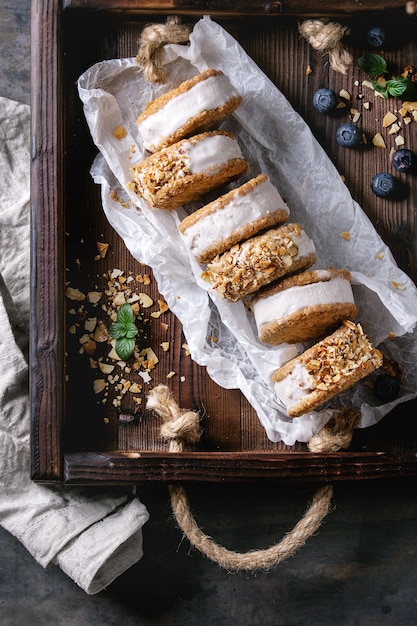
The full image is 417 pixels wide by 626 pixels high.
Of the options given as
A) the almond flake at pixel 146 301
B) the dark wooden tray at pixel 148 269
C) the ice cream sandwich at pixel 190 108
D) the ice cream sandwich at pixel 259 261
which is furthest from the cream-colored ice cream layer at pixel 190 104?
the almond flake at pixel 146 301

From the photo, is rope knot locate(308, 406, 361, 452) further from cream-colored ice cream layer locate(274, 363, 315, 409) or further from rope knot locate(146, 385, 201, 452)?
rope knot locate(146, 385, 201, 452)

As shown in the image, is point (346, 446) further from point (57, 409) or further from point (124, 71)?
point (124, 71)

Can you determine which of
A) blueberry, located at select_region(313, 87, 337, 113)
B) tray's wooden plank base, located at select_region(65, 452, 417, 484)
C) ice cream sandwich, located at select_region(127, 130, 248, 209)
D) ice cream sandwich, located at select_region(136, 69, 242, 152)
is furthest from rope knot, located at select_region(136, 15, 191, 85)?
tray's wooden plank base, located at select_region(65, 452, 417, 484)

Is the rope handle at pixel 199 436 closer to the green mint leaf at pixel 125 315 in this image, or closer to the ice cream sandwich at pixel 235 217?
the green mint leaf at pixel 125 315

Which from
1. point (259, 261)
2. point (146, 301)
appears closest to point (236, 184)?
point (259, 261)

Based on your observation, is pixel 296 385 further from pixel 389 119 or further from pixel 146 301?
pixel 389 119
